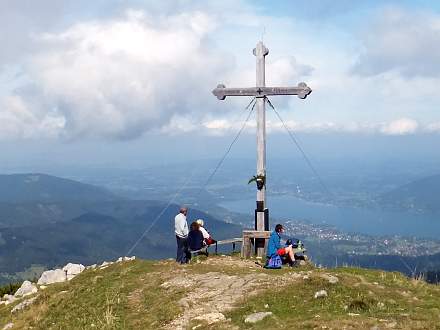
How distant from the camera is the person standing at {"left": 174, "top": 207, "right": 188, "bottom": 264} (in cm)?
2152

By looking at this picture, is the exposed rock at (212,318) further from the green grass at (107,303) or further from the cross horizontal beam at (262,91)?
the cross horizontal beam at (262,91)

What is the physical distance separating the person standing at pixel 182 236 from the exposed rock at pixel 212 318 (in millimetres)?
7770

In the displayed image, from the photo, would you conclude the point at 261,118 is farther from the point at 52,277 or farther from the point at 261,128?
the point at 52,277

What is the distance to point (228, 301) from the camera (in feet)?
49.0

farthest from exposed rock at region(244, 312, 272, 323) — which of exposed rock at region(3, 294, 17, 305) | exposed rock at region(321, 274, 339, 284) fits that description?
exposed rock at region(3, 294, 17, 305)

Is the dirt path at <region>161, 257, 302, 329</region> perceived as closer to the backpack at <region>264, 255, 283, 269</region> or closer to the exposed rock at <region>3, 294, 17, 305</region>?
the backpack at <region>264, 255, 283, 269</region>

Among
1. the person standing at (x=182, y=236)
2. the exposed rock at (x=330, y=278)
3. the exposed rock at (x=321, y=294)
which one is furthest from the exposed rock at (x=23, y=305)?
the exposed rock at (x=321, y=294)

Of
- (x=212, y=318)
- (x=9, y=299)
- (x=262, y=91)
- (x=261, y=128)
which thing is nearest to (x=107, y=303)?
(x=212, y=318)

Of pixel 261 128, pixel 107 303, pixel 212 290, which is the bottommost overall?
pixel 107 303

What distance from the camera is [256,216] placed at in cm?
2323

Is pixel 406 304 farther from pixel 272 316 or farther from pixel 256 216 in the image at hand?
pixel 256 216

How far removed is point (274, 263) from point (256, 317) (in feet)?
22.9

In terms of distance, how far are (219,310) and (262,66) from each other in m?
12.9

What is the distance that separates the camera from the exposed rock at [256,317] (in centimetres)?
1283
